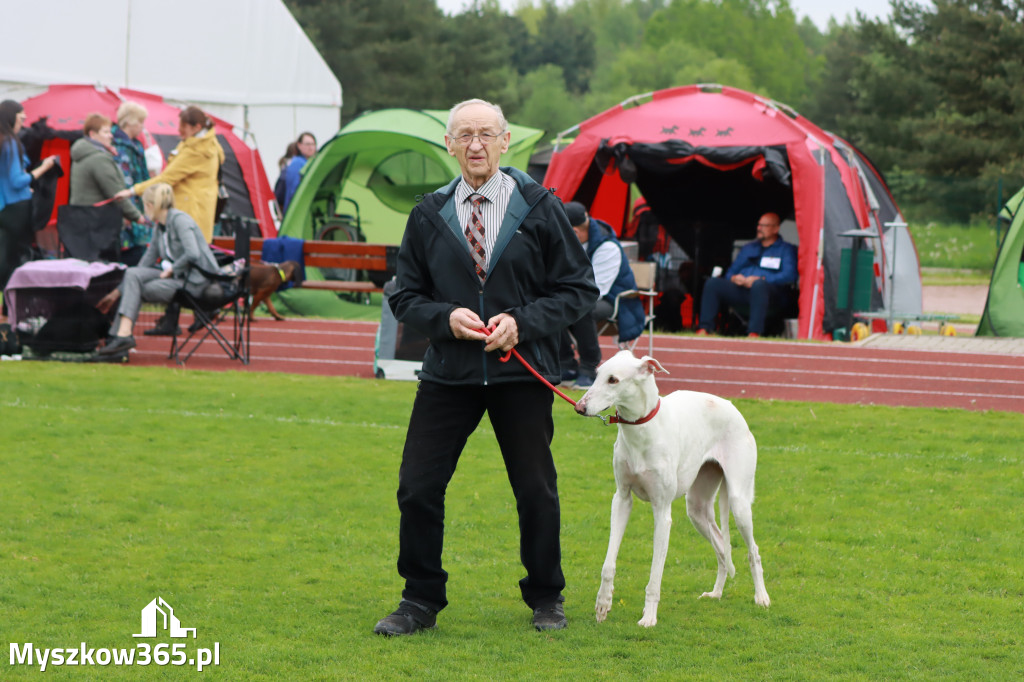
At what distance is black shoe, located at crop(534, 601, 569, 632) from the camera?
4.63 meters

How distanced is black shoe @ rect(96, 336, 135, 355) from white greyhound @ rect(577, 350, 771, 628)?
7.40 m

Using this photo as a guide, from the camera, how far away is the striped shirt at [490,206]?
4496 mm

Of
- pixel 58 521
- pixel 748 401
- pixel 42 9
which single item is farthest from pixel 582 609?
pixel 42 9

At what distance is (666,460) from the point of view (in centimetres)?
461

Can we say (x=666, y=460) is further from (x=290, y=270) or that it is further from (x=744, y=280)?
(x=290, y=270)

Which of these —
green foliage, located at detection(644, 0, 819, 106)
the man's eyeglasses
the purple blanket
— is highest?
green foliage, located at detection(644, 0, 819, 106)

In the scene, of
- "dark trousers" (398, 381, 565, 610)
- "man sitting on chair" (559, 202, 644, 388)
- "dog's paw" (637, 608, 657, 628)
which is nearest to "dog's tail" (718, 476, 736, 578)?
"dog's paw" (637, 608, 657, 628)

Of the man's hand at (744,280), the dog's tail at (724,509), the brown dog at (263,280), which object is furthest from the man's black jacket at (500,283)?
the man's hand at (744,280)

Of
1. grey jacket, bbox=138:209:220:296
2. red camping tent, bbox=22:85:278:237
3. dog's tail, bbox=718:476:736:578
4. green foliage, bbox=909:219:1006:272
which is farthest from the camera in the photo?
green foliage, bbox=909:219:1006:272

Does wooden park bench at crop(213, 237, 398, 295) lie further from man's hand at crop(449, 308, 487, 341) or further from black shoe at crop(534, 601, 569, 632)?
man's hand at crop(449, 308, 487, 341)

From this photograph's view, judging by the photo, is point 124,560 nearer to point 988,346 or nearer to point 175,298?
point 175,298

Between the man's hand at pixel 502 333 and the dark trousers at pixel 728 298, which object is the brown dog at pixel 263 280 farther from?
the man's hand at pixel 502 333

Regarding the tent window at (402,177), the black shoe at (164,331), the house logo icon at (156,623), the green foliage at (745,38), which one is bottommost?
the house logo icon at (156,623)

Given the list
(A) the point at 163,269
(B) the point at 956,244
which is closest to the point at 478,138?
(A) the point at 163,269
